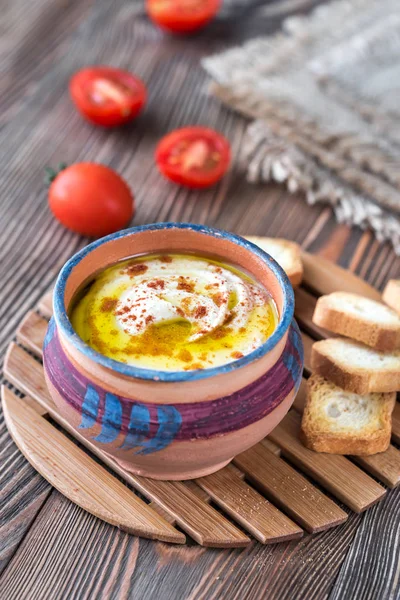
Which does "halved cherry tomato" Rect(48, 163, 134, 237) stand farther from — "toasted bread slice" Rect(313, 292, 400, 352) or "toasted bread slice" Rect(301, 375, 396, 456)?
"toasted bread slice" Rect(301, 375, 396, 456)

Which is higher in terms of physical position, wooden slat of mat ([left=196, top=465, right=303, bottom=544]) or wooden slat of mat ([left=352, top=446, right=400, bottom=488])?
wooden slat of mat ([left=196, top=465, right=303, bottom=544])

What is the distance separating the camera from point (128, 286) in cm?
171

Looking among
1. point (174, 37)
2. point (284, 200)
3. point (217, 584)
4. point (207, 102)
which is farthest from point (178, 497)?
point (174, 37)

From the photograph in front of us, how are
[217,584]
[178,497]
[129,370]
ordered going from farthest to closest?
[178,497] → [217,584] → [129,370]

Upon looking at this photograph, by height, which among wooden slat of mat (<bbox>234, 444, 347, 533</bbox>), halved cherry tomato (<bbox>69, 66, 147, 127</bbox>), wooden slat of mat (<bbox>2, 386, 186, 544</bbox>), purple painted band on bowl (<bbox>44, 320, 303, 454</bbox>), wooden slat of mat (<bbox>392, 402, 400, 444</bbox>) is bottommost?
wooden slat of mat (<bbox>392, 402, 400, 444</bbox>)

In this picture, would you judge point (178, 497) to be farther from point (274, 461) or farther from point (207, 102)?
point (207, 102)

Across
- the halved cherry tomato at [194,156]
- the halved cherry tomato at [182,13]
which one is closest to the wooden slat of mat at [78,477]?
the halved cherry tomato at [194,156]

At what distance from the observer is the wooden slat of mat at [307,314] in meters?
2.05

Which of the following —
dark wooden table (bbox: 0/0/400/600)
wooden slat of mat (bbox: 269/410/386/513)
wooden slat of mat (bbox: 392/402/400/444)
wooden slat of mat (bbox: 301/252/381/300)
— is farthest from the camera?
wooden slat of mat (bbox: 301/252/381/300)

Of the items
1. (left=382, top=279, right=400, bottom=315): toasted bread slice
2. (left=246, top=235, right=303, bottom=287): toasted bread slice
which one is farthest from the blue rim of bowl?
(left=382, top=279, right=400, bottom=315): toasted bread slice

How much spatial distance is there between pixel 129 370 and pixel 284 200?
140cm

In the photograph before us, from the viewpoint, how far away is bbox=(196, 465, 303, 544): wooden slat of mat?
5.17 feet

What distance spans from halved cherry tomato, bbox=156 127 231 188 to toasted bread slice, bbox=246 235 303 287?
46 centimetres

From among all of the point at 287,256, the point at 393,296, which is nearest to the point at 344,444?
the point at 393,296
